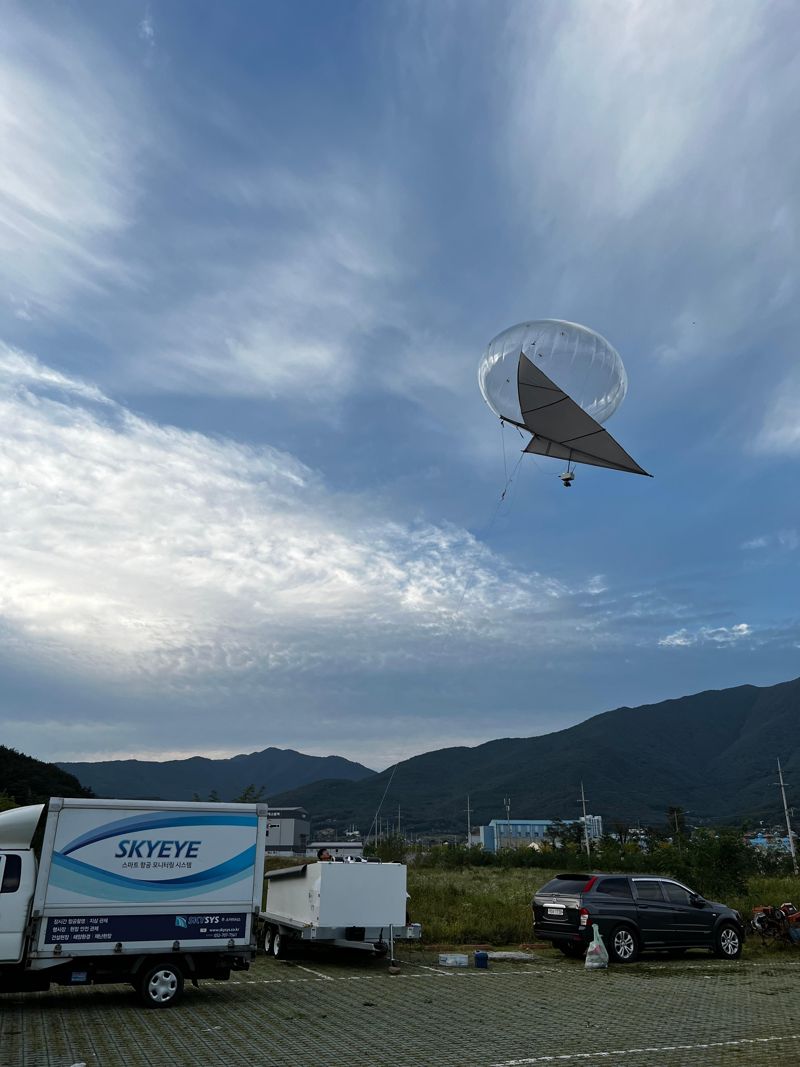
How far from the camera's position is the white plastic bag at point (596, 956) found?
14.4 meters

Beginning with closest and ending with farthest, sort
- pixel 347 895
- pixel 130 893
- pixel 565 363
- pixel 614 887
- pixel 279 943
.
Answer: pixel 130 893
pixel 347 895
pixel 279 943
pixel 614 887
pixel 565 363

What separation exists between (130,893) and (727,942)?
40.9 feet

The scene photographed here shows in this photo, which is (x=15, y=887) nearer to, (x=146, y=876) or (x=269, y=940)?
(x=146, y=876)

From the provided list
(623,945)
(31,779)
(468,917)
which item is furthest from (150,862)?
(31,779)

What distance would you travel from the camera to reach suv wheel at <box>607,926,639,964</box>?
15055 millimetres

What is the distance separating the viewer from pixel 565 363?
18.7 metres

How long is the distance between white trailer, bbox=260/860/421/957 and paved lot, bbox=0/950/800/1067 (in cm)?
61

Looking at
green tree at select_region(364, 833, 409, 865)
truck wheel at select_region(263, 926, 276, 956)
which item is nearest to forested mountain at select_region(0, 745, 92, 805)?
green tree at select_region(364, 833, 409, 865)

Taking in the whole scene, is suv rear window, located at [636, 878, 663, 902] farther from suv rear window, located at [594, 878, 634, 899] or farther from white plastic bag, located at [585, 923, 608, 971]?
white plastic bag, located at [585, 923, 608, 971]

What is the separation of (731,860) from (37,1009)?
19.6 metres

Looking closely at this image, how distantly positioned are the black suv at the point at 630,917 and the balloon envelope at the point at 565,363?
1063cm

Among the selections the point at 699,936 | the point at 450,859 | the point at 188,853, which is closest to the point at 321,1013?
the point at 188,853

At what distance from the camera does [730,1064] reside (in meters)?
7.82

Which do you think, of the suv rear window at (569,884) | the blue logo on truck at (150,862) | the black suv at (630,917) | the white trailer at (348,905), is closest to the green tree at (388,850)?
the suv rear window at (569,884)
